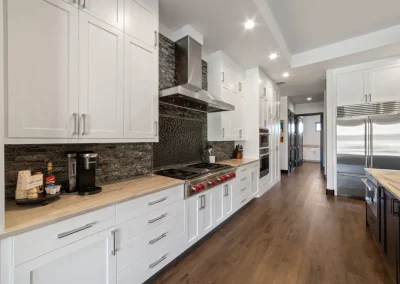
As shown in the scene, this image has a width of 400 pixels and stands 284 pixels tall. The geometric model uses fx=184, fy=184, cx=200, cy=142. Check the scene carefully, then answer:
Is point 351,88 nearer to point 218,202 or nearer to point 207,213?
point 218,202

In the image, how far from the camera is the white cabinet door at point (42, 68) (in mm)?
1114

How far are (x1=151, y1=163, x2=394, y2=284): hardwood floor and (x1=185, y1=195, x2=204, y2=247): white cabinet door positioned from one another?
167mm

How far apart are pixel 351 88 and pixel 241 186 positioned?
3.30 meters

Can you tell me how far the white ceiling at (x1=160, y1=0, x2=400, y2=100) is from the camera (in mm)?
2312

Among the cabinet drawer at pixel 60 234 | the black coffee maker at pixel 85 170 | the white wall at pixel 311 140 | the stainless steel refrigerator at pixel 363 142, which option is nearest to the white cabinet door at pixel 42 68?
the black coffee maker at pixel 85 170

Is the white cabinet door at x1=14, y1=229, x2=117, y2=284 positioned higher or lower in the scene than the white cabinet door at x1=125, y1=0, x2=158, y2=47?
lower

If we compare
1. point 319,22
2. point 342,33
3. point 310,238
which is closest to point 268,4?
point 319,22

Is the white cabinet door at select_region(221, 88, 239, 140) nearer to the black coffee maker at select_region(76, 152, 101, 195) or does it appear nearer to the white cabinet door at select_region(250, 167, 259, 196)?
the white cabinet door at select_region(250, 167, 259, 196)

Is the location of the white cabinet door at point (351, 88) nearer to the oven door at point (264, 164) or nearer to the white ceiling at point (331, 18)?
the white ceiling at point (331, 18)

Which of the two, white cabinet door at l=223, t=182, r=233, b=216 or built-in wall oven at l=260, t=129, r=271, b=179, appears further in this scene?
built-in wall oven at l=260, t=129, r=271, b=179

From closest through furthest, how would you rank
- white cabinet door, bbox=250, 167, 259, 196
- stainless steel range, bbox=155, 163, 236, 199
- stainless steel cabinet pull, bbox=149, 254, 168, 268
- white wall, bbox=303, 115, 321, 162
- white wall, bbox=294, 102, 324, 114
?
1. stainless steel cabinet pull, bbox=149, 254, 168, 268
2. stainless steel range, bbox=155, 163, 236, 199
3. white cabinet door, bbox=250, 167, 259, 196
4. white wall, bbox=294, 102, 324, 114
5. white wall, bbox=303, 115, 321, 162

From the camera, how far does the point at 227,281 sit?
5.57ft

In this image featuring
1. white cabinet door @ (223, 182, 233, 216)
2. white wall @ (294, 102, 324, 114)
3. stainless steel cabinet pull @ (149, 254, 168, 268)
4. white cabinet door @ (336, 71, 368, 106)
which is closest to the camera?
stainless steel cabinet pull @ (149, 254, 168, 268)

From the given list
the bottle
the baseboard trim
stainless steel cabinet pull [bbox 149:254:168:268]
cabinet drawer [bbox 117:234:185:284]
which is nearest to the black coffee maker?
the bottle
